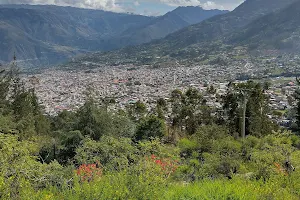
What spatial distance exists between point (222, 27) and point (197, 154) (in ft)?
613

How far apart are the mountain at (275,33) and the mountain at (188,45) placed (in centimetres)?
1014

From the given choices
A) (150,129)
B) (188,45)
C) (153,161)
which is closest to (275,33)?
A: (188,45)

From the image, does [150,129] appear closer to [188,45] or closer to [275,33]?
[275,33]

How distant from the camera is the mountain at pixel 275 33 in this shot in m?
114

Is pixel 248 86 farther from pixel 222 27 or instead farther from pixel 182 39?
pixel 222 27

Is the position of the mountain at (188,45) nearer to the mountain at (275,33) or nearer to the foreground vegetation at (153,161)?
the mountain at (275,33)

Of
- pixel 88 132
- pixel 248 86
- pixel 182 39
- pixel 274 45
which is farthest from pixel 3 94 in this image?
pixel 182 39

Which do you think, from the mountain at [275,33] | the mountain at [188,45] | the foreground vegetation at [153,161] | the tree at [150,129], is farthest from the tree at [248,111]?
the mountain at [188,45]

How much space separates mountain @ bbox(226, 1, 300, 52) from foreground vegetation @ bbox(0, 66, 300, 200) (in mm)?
103474

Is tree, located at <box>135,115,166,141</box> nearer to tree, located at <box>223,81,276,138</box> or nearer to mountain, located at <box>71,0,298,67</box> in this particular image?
tree, located at <box>223,81,276,138</box>

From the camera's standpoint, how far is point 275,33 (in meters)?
128

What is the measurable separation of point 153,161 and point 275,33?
13406 centimetres

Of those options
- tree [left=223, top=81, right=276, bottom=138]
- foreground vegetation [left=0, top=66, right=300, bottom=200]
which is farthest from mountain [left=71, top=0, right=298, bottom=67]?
foreground vegetation [left=0, top=66, right=300, bottom=200]

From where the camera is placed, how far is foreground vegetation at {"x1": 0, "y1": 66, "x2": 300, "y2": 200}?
5.79 metres
